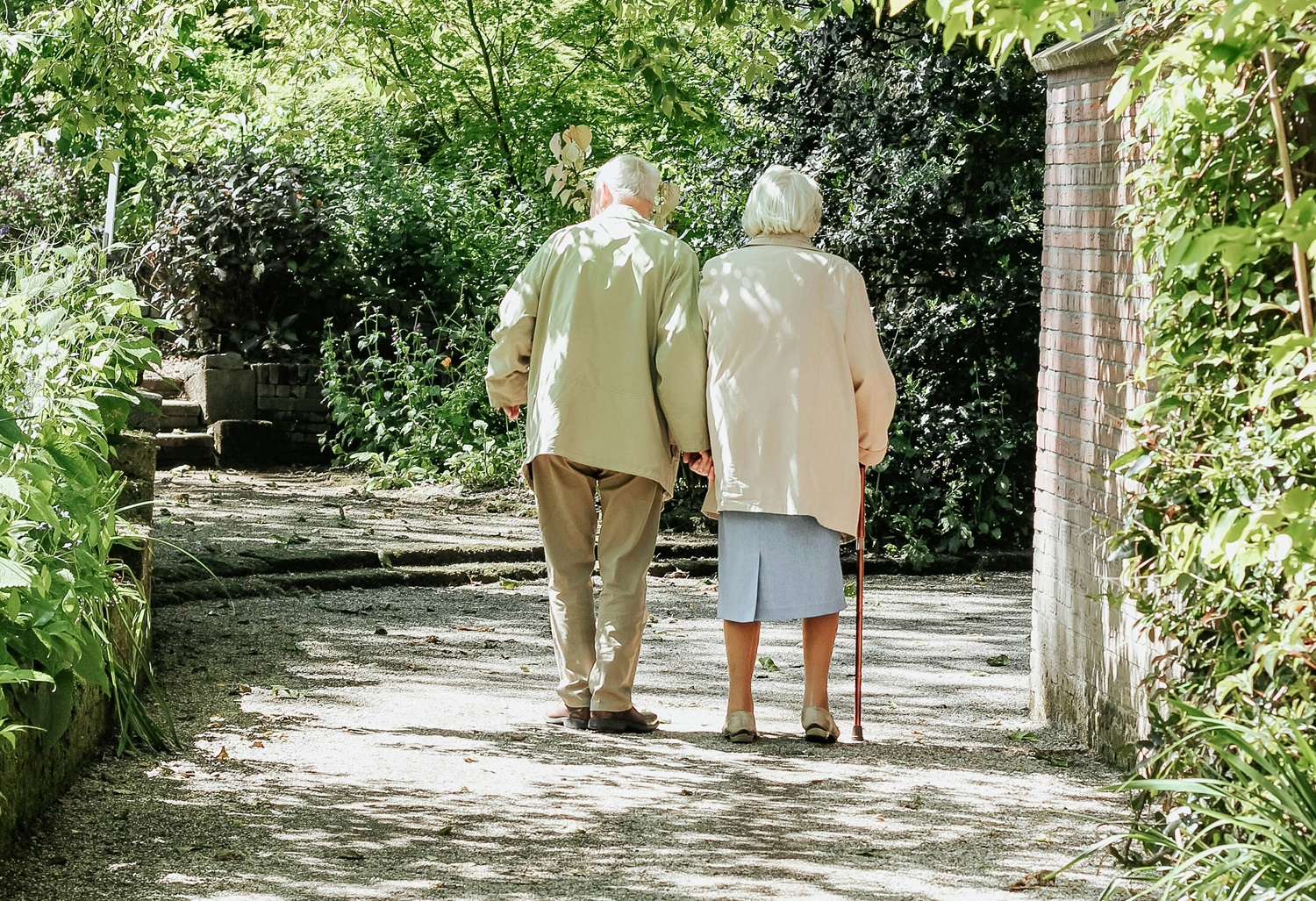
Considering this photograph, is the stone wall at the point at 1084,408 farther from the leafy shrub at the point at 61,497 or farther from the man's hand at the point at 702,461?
the leafy shrub at the point at 61,497

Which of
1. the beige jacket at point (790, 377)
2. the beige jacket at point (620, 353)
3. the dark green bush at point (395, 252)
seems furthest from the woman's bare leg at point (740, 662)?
the dark green bush at point (395, 252)

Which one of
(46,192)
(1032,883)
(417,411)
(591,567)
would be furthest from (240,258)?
(1032,883)

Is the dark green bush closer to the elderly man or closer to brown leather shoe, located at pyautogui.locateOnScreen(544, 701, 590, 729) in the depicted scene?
the elderly man

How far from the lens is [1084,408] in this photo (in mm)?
5055

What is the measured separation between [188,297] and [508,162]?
4.07m

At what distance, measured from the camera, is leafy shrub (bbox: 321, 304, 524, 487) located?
10836 millimetres

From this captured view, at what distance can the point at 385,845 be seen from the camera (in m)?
3.95

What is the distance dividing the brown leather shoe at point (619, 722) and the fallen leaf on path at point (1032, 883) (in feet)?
5.88

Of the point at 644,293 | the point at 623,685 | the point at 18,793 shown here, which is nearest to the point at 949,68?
the point at 644,293

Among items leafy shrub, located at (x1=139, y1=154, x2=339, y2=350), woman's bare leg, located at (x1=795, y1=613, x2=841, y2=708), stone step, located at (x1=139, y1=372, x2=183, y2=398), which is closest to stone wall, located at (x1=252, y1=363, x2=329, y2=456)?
leafy shrub, located at (x1=139, y1=154, x2=339, y2=350)

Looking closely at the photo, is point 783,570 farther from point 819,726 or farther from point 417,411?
point 417,411

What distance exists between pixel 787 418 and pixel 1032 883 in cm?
183

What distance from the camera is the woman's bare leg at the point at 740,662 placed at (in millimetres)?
5176

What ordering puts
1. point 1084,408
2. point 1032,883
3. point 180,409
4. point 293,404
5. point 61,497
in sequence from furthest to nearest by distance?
point 293,404 → point 180,409 → point 1084,408 → point 61,497 → point 1032,883
